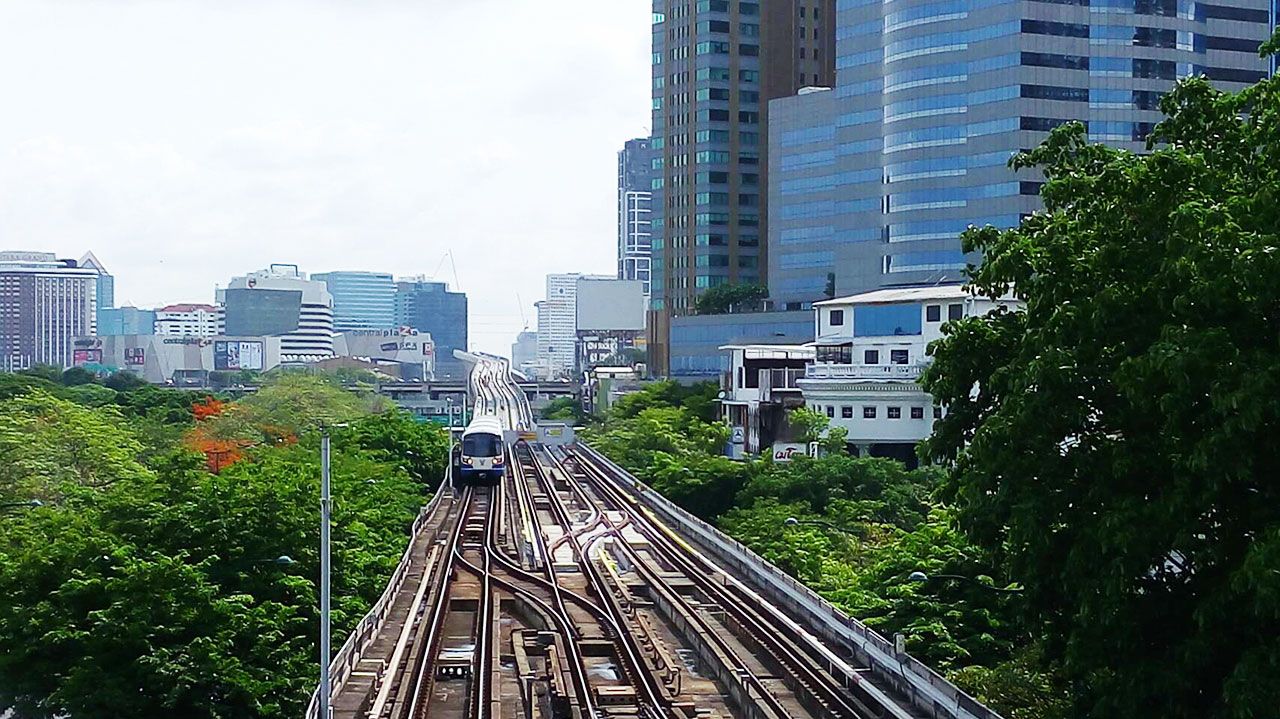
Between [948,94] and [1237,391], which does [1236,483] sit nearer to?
[1237,391]

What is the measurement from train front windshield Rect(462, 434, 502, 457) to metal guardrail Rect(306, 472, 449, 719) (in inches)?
1039

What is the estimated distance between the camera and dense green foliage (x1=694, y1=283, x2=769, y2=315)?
385 ft

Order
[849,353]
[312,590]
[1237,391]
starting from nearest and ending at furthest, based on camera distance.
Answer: [1237,391] → [312,590] → [849,353]

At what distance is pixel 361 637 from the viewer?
2670 cm

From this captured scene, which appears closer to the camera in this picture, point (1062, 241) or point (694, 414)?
point (1062, 241)

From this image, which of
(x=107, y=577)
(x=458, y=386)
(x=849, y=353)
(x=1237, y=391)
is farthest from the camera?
(x=458, y=386)

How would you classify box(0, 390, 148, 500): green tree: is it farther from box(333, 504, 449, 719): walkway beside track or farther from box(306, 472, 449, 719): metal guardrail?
box(306, 472, 449, 719): metal guardrail

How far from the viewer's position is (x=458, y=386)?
153 m

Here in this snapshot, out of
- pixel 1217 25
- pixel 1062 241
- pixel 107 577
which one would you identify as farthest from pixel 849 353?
pixel 1062 241

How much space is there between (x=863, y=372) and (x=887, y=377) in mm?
1230

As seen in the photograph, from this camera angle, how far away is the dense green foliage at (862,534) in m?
25.2

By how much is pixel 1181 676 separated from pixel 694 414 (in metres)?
68.4

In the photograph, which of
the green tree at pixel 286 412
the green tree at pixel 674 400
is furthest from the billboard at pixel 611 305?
the green tree at pixel 674 400

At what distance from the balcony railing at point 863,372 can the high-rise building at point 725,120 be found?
6883cm
